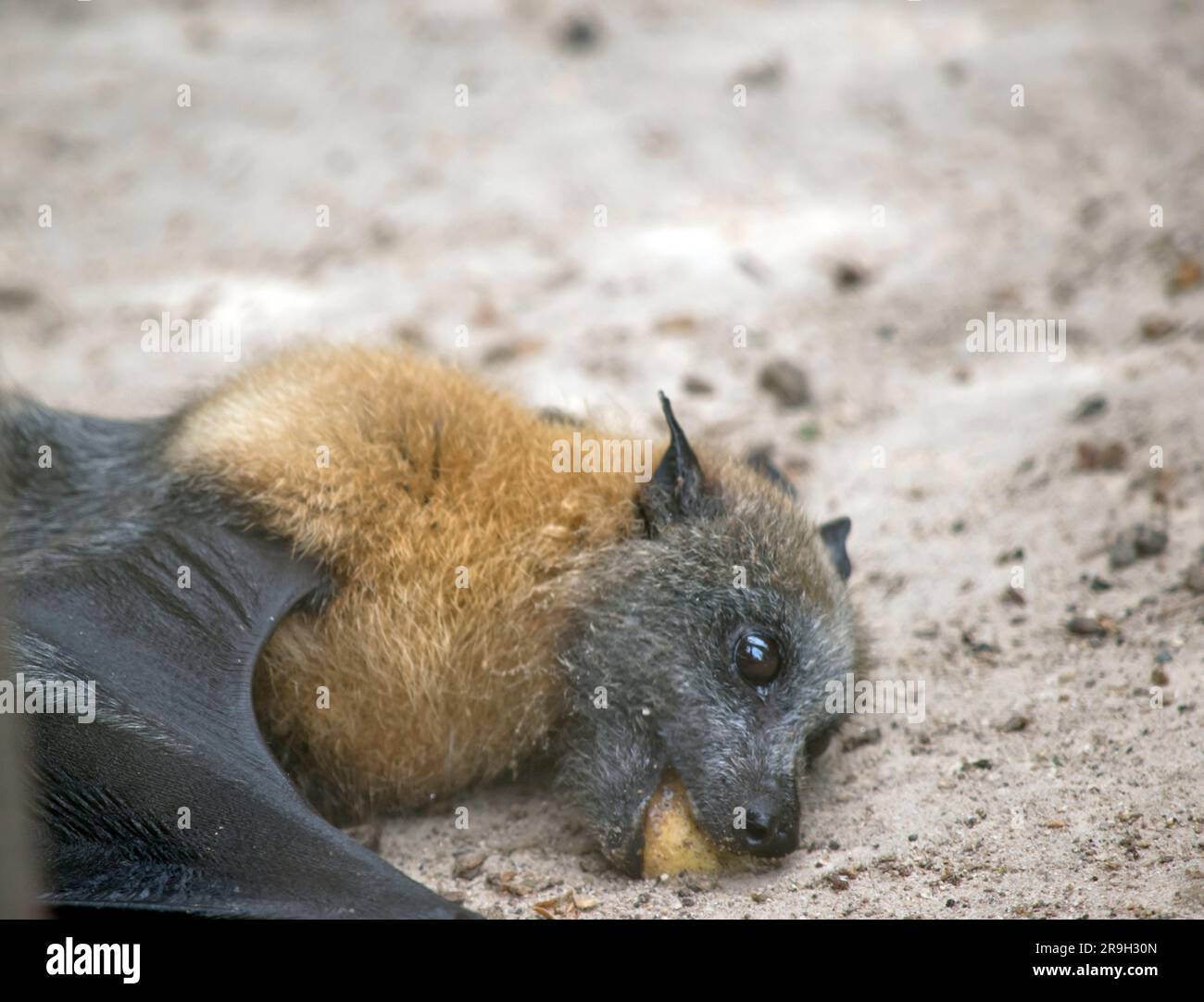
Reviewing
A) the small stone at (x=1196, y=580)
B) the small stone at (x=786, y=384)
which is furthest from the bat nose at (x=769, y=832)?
the small stone at (x=786, y=384)

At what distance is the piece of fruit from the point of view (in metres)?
4.91

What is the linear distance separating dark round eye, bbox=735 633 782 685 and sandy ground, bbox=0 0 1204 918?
0.64 metres

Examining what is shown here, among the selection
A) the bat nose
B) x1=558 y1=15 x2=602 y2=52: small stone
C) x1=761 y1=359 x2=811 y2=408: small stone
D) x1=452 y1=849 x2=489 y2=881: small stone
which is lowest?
x1=452 y1=849 x2=489 y2=881: small stone

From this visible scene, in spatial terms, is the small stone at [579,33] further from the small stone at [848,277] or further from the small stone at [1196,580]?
the small stone at [1196,580]

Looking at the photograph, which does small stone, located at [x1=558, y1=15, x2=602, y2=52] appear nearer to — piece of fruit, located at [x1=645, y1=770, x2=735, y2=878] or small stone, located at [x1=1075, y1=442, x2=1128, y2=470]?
small stone, located at [x1=1075, y1=442, x2=1128, y2=470]

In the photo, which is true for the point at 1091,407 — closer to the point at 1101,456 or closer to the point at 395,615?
the point at 1101,456

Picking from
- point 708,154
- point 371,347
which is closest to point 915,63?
point 708,154

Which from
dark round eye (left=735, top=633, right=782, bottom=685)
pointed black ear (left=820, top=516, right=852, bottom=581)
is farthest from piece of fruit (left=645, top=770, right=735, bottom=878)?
pointed black ear (left=820, top=516, right=852, bottom=581)

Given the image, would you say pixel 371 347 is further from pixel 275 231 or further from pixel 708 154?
pixel 708 154

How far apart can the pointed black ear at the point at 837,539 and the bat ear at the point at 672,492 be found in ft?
2.72

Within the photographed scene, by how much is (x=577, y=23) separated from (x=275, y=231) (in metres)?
3.91

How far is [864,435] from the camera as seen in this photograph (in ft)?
26.3

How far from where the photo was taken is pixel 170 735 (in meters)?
4.56

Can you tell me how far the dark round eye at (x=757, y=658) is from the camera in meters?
5.17
